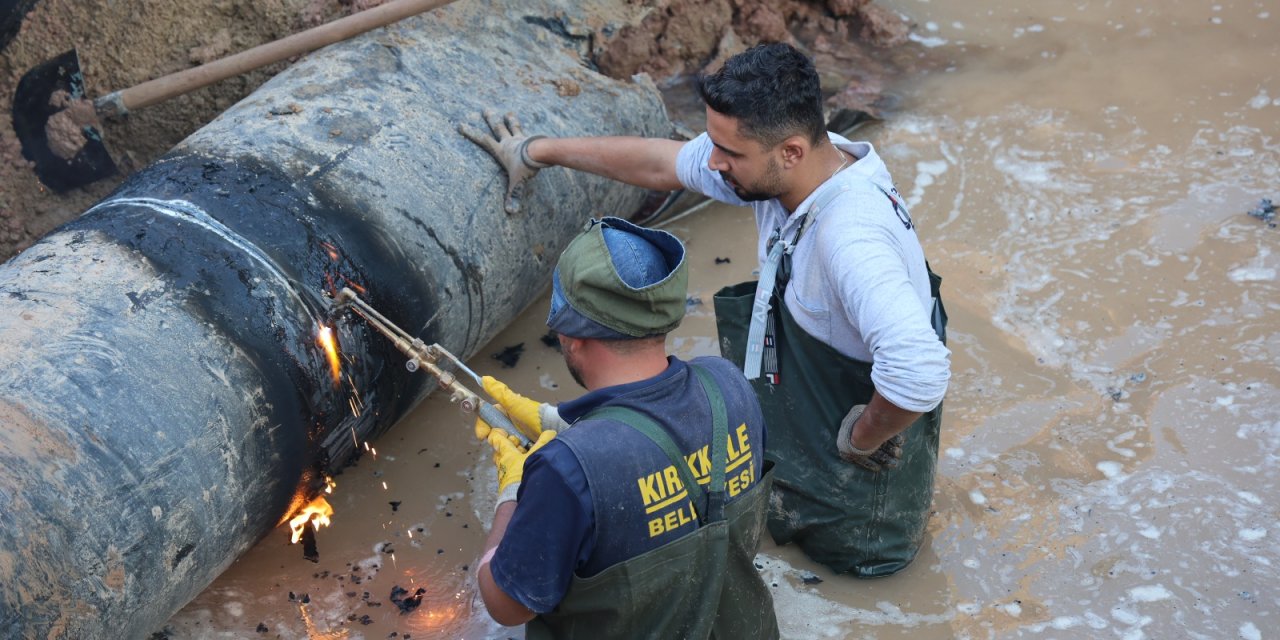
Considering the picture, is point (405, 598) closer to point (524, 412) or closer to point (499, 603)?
point (524, 412)

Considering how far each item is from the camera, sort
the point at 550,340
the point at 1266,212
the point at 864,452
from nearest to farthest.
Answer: the point at 864,452, the point at 550,340, the point at 1266,212

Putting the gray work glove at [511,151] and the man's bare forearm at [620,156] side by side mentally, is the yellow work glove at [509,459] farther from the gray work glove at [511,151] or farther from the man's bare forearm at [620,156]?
the gray work glove at [511,151]

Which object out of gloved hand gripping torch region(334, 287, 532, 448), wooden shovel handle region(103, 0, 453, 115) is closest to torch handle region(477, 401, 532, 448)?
gloved hand gripping torch region(334, 287, 532, 448)

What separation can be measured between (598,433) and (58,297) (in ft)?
5.30

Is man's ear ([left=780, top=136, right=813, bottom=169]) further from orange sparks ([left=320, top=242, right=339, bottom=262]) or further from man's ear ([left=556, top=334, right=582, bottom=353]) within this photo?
orange sparks ([left=320, top=242, right=339, bottom=262])

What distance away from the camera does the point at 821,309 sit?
2.93m

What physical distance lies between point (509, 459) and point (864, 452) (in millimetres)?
1053

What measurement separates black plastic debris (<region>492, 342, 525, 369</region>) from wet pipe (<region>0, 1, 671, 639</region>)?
24 cm

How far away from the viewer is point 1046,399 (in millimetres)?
4094

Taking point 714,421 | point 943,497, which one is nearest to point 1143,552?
point 943,497

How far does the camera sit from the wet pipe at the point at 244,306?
8.39 ft

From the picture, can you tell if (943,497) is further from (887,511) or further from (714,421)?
(714,421)

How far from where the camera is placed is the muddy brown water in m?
3.30

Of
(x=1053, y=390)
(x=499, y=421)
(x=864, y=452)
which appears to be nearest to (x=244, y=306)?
(x=499, y=421)
